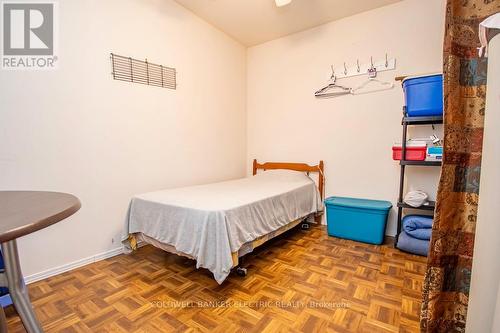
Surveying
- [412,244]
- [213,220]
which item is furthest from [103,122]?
[412,244]

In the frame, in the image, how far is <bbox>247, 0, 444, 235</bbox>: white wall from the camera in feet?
8.45

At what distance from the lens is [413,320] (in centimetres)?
141

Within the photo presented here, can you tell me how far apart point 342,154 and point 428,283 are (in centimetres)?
215

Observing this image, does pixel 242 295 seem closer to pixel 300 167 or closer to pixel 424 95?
pixel 300 167

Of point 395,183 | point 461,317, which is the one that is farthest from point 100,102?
point 395,183

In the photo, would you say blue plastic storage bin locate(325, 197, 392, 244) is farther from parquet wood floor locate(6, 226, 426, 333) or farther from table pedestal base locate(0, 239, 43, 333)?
table pedestal base locate(0, 239, 43, 333)

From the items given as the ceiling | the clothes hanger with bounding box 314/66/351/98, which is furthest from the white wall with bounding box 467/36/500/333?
the ceiling

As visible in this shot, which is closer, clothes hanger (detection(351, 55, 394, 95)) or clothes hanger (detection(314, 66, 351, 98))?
clothes hanger (detection(351, 55, 394, 95))

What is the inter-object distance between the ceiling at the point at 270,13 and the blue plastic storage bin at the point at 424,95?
1.14 metres

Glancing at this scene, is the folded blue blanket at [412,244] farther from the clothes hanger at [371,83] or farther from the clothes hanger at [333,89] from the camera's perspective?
the clothes hanger at [333,89]

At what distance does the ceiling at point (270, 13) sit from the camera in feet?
8.88

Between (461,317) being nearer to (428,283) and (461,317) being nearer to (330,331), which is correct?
(428,283)

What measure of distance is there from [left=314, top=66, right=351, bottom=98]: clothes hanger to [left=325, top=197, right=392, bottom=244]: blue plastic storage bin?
1.35 meters

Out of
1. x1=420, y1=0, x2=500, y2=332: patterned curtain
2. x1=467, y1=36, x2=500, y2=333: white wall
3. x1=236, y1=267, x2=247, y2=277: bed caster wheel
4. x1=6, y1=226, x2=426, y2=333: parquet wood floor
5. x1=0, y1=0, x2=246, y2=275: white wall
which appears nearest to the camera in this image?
x1=467, y1=36, x2=500, y2=333: white wall
